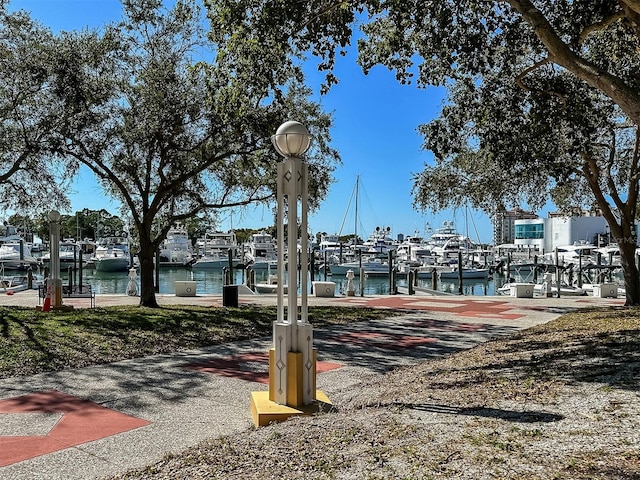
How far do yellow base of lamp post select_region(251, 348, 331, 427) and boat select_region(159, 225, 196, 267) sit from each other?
65849 millimetres

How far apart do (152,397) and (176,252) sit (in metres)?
68.5

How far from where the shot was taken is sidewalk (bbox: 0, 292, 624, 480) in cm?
508

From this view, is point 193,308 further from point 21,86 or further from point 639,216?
point 639,216

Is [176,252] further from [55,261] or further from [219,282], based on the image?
[55,261]

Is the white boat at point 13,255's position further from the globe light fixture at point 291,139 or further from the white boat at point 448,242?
the globe light fixture at point 291,139

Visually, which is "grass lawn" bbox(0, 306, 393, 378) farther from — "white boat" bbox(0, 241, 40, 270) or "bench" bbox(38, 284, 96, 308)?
"white boat" bbox(0, 241, 40, 270)

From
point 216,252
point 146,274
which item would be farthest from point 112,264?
point 146,274

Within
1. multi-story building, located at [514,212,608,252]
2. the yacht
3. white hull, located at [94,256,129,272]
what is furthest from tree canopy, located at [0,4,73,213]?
multi-story building, located at [514,212,608,252]

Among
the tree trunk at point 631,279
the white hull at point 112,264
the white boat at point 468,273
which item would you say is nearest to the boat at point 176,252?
the white hull at point 112,264

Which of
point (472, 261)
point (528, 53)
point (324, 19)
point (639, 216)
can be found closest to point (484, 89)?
point (528, 53)

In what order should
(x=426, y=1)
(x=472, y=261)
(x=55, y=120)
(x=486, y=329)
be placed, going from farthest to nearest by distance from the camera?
1. (x=472, y=261)
2. (x=55, y=120)
3. (x=486, y=329)
4. (x=426, y=1)

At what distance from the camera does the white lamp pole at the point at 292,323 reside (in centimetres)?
600

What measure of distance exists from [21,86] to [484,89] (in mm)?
11398

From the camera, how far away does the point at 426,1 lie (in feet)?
37.7
